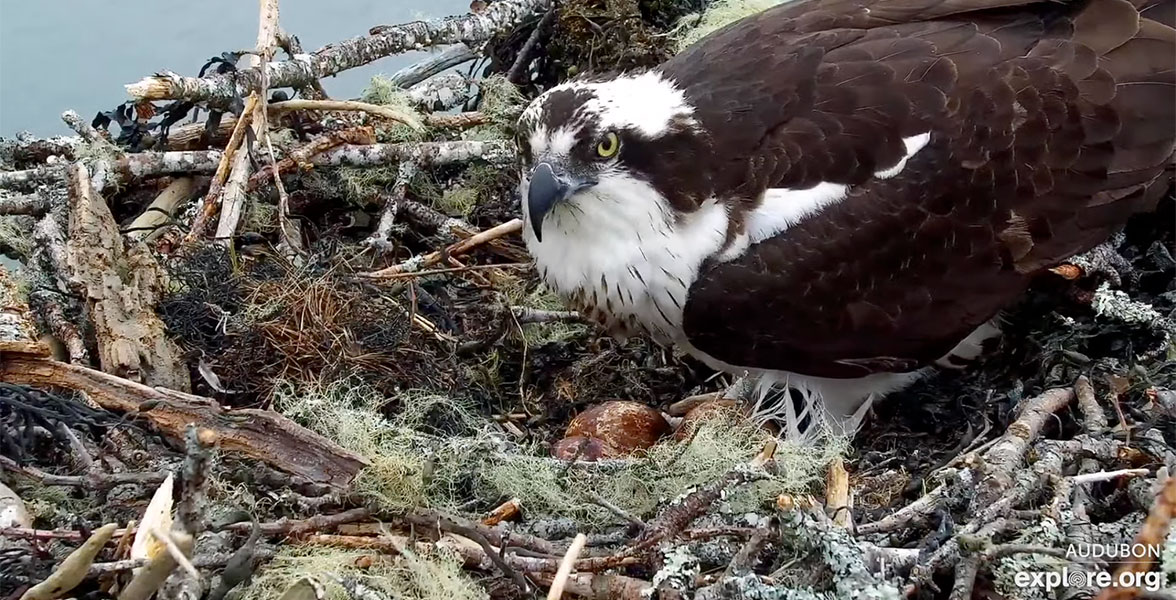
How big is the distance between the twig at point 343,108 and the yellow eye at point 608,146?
3.26 ft

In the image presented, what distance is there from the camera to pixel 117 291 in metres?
2.65

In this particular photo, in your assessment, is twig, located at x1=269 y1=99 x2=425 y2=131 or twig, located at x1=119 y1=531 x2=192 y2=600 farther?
twig, located at x1=269 y1=99 x2=425 y2=131

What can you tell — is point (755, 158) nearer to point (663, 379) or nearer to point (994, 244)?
point (994, 244)

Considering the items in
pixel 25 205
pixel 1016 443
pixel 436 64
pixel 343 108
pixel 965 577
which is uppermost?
pixel 25 205

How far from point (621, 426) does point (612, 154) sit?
2.23ft

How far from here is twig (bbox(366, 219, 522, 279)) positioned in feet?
9.76

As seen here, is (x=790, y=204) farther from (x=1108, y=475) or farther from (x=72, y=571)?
(x=72, y=571)

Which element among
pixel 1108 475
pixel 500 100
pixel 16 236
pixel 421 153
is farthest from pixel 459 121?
pixel 1108 475

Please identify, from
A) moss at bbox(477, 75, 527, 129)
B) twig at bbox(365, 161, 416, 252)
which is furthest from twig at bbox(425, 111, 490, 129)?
twig at bbox(365, 161, 416, 252)

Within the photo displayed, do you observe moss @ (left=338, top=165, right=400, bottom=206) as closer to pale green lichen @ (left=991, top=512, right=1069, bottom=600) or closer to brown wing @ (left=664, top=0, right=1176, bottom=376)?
brown wing @ (left=664, top=0, right=1176, bottom=376)

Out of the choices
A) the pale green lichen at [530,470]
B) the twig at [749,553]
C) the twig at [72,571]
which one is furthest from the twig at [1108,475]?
the twig at [72,571]

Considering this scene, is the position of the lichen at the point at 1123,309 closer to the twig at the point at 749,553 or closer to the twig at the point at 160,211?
the twig at the point at 749,553

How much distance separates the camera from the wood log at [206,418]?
2.07m

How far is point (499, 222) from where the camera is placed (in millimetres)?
3430
